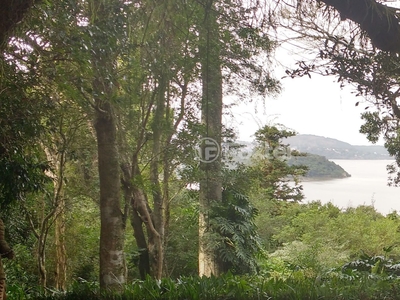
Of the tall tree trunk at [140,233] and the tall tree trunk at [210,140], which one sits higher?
the tall tree trunk at [210,140]

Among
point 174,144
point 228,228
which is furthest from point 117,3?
point 228,228

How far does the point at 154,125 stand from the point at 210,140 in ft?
2.42

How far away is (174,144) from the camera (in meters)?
4.31

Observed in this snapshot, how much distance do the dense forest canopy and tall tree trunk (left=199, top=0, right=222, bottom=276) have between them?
0.9 inches

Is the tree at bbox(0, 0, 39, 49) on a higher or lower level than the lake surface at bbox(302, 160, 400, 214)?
higher

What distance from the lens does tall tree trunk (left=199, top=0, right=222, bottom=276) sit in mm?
4023

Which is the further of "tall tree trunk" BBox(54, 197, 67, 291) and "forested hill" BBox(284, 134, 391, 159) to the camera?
"forested hill" BBox(284, 134, 391, 159)

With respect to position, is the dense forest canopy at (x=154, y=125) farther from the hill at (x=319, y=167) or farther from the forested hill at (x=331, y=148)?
the forested hill at (x=331, y=148)

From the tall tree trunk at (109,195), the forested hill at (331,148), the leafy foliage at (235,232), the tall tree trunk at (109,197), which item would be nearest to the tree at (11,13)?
the tall tree trunk at (109,195)

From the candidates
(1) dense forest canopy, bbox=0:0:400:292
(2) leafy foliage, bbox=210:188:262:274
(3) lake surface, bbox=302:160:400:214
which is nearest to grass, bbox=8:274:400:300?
(1) dense forest canopy, bbox=0:0:400:292

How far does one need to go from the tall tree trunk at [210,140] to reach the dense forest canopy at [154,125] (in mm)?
23

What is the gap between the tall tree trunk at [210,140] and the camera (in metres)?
4.02

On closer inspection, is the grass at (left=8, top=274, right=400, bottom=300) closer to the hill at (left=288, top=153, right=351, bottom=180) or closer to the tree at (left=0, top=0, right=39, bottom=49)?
the tree at (left=0, top=0, right=39, bottom=49)

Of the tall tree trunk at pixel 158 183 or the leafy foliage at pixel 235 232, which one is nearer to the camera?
the tall tree trunk at pixel 158 183
